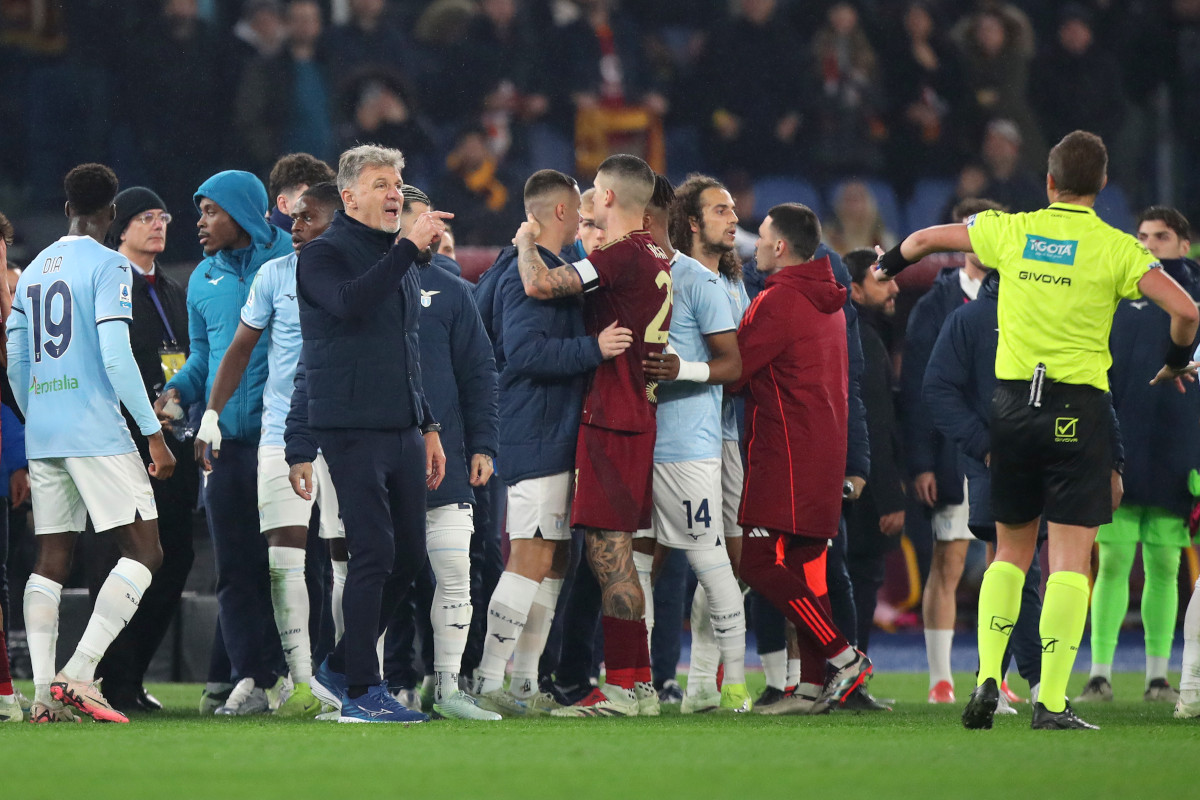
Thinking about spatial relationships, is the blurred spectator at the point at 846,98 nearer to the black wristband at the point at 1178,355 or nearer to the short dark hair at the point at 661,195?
the short dark hair at the point at 661,195

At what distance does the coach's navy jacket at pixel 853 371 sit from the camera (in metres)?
6.24

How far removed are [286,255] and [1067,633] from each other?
3.08 meters

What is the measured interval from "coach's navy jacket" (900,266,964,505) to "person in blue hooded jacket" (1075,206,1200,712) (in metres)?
0.72

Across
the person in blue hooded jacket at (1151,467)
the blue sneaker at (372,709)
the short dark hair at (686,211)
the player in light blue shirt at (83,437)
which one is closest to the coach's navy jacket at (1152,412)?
the person in blue hooded jacket at (1151,467)

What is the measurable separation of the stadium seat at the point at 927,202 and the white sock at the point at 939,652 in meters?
7.17

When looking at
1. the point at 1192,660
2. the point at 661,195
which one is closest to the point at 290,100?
the point at 661,195

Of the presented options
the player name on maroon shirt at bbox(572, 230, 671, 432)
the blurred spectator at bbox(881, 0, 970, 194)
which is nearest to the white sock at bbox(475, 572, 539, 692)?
the player name on maroon shirt at bbox(572, 230, 671, 432)

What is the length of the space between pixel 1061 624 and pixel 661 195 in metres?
2.12

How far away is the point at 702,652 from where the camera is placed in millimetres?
5930

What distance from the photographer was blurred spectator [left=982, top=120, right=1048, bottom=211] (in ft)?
44.8

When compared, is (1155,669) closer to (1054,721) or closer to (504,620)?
(1054,721)

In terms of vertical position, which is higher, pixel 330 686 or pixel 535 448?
pixel 535 448

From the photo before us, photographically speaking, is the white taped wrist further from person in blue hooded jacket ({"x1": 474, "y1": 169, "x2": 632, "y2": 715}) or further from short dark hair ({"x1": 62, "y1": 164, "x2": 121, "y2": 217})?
short dark hair ({"x1": 62, "y1": 164, "x2": 121, "y2": 217})

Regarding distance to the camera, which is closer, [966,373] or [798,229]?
[798,229]
